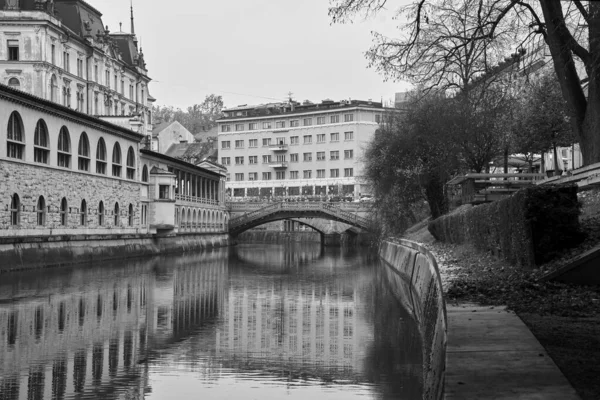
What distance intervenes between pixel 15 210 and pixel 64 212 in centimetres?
795

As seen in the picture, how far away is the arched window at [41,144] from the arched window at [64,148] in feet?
7.03

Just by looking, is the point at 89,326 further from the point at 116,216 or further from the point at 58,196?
the point at 116,216

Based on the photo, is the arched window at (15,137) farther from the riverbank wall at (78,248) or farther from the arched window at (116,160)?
the arched window at (116,160)

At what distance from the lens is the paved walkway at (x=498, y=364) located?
28.1 ft

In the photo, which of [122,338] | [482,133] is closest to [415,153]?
[482,133]

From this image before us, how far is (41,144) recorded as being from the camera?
166 ft

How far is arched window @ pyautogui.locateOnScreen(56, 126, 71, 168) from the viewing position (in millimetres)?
53844

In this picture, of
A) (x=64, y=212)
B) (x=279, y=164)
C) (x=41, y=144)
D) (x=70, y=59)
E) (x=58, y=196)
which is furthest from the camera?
(x=279, y=164)

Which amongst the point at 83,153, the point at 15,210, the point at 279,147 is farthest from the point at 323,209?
the point at 15,210

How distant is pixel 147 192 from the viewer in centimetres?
7475

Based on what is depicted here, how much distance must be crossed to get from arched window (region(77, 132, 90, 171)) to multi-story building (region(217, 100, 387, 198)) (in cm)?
6683

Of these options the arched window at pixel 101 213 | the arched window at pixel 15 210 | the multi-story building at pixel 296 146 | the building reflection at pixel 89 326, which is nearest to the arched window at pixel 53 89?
the arched window at pixel 101 213

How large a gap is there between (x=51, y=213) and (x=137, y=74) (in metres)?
49.1

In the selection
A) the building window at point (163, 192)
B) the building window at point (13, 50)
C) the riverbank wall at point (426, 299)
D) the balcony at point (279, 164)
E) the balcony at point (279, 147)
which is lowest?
the riverbank wall at point (426, 299)
